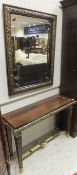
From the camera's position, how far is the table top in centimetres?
161

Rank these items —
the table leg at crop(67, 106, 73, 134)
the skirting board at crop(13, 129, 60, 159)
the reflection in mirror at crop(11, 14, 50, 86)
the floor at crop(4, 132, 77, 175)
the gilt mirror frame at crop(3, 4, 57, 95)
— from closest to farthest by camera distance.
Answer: the gilt mirror frame at crop(3, 4, 57, 95) < the reflection in mirror at crop(11, 14, 50, 86) < the floor at crop(4, 132, 77, 175) < the skirting board at crop(13, 129, 60, 159) < the table leg at crop(67, 106, 73, 134)

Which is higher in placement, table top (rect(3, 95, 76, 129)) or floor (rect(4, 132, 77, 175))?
table top (rect(3, 95, 76, 129))

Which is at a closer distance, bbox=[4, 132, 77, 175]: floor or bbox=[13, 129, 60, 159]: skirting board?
bbox=[4, 132, 77, 175]: floor

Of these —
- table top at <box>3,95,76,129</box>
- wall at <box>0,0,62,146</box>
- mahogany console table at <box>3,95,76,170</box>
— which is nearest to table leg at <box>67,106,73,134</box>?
mahogany console table at <box>3,95,76,170</box>

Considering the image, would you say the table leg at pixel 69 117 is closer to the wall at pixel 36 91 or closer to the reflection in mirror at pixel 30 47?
the wall at pixel 36 91

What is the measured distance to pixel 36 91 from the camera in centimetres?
201

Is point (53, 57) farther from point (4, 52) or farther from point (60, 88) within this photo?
point (4, 52)

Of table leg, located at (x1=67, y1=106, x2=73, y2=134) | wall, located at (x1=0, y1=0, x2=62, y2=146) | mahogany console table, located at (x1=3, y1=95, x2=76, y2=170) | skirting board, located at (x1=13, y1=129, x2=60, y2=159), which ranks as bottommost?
skirting board, located at (x1=13, y1=129, x2=60, y2=159)

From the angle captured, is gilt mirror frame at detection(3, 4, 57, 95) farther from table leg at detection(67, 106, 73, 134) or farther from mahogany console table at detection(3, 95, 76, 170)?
table leg at detection(67, 106, 73, 134)

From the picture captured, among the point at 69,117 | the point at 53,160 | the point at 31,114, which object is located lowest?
the point at 53,160

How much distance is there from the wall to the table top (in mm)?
77

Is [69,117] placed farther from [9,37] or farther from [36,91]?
[9,37]

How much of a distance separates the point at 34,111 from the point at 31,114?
0.08 metres

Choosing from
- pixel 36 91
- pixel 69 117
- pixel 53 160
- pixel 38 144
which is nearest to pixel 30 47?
pixel 36 91
